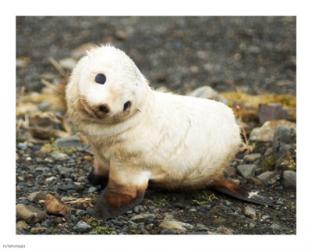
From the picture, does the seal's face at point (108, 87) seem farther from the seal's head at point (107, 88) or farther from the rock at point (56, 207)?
the rock at point (56, 207)

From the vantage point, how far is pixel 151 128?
7.30 metres

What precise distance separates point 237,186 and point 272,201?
0.50m

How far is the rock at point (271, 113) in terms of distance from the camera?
10.4 meters

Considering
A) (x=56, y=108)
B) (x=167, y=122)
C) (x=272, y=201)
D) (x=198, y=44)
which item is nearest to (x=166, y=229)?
(x=167, y=122)

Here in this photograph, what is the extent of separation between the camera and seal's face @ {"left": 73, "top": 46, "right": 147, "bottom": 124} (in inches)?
261

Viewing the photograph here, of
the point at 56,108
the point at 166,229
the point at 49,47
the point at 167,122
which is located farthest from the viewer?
the point at 49,47

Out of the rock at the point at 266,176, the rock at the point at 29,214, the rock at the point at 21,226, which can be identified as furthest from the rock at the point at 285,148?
the rock at the point at 21,226

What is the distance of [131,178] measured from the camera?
285 inches

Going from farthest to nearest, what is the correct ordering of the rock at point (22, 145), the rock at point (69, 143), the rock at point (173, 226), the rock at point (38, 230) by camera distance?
1. the rock at point (69, 143)
2. the rock at point (22, 145)
3. the rock at point (173, 226)
4. the rock at point (38, 230)

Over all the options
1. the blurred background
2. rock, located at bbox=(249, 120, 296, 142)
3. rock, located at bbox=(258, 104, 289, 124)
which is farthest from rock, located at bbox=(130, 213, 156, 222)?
the blurred background

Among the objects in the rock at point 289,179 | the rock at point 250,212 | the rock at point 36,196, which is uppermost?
the rock at point 289,179

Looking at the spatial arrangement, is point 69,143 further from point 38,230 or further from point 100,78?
point 100,78

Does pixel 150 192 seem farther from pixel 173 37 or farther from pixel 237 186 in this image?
pixel 173 37

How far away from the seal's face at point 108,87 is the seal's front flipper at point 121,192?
68 centimetres
